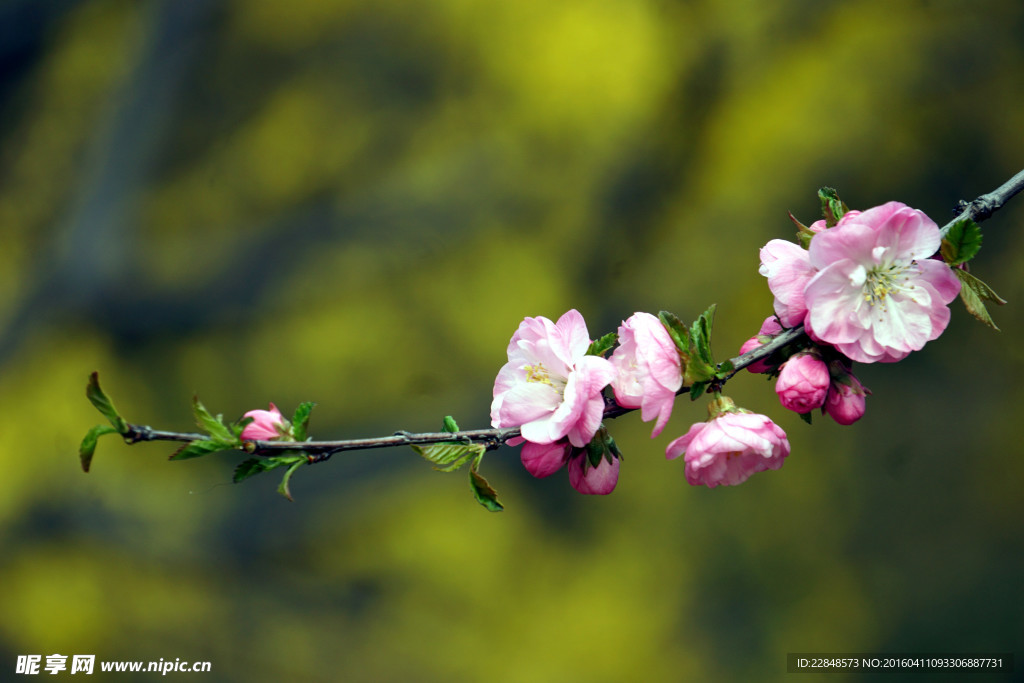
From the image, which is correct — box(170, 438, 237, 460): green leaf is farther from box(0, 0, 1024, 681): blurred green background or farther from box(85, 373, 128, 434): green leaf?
box(0, 0, 1024, 681): blurred green background

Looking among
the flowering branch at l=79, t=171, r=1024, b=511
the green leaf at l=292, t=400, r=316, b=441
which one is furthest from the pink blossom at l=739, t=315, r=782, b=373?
the green leaf at l=292, t=400, r=316, b=441

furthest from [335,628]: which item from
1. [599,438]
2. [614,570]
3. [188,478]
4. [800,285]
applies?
[800,285]

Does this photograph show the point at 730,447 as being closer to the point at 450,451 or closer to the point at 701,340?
the point at 701,340

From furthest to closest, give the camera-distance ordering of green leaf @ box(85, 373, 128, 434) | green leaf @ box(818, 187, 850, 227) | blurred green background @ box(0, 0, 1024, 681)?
blurred green background @ box(0, 0, 1024, 681)
green leaf @ box(818, 187, 850, 227)
green leaf @ box(85, 373, 128, 434)

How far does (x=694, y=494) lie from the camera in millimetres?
1486

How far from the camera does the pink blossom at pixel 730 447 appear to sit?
0.45 metres

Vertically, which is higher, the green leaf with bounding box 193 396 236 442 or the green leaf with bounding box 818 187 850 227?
the green leaf with bounding box 818 187 850 227

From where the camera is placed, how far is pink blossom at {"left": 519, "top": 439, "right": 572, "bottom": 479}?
1.51 feet

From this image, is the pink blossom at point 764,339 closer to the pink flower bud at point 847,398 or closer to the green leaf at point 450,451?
the pink flower bud at point 847,398

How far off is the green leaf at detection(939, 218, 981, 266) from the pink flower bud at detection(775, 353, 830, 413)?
0.12m

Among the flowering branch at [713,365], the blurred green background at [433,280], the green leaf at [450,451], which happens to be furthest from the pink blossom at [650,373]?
the blurred green background at [433,280]

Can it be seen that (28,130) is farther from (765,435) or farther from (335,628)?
(765,435)

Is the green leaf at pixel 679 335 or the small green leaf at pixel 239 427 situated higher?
the green leaf at pixel 679 335

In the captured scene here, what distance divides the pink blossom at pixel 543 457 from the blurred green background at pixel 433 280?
1009 mm
